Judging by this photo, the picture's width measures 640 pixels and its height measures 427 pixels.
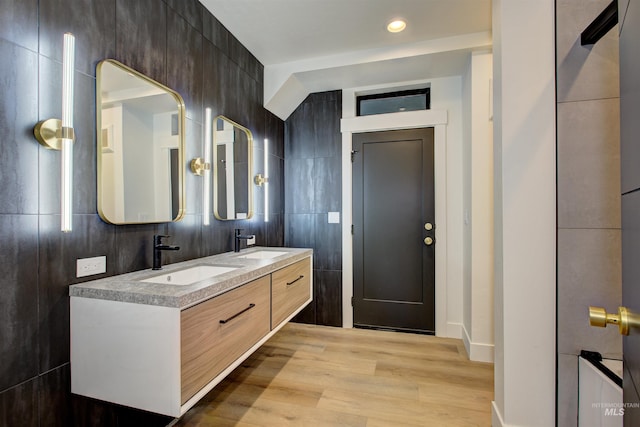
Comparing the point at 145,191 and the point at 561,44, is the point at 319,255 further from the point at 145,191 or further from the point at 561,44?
the point at 561,44

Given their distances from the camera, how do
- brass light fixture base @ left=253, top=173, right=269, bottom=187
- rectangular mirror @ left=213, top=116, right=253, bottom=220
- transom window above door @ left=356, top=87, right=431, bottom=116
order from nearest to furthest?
rectangular mirror @ left=213, top=116, right=253, bottom=220, brass light fixture base @ left=253, top=173, right=269, bottom=187, transom window above door @ left=356, top=87, right=431, bottom=116

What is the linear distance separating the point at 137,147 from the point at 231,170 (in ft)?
2.88

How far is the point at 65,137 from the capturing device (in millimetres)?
1229

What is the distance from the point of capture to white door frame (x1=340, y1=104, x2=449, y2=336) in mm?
3016

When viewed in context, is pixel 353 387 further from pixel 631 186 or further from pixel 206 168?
pixel 631 186

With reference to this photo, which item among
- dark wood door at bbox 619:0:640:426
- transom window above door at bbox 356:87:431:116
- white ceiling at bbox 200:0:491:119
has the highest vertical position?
white ceiling at bbox 200:0:491:119

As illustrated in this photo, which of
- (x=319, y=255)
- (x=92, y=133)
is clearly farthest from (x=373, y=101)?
(x=92, y=133)

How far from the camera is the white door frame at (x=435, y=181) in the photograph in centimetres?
302

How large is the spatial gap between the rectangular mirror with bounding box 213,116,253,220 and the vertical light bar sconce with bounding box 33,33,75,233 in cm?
102

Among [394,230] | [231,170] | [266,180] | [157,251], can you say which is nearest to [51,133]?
[157,251]

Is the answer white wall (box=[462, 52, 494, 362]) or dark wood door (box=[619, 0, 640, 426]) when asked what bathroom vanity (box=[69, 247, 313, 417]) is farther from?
white wall (box=[462, 52, 494, 362])

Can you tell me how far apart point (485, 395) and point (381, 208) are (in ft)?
5.91

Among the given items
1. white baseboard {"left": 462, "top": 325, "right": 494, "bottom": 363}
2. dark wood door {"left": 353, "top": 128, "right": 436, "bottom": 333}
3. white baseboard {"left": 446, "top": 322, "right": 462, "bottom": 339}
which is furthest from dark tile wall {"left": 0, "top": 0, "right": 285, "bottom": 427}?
white baseboard {"left": 446, "top": 322, "right": 462, "bottom": 339}

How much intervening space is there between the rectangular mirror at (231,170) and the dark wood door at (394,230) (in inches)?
46.3
